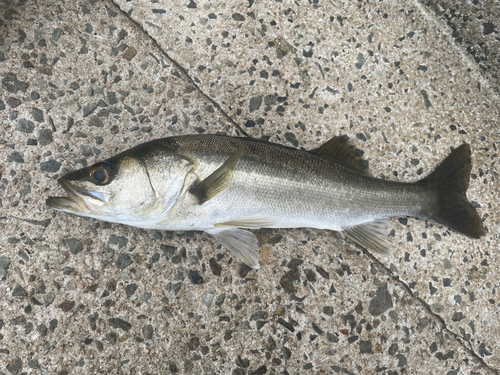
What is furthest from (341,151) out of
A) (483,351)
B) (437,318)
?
(483,351)

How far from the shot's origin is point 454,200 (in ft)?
7.55

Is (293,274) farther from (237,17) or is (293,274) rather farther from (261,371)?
(237,17)

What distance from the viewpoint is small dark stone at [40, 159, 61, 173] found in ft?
6.97

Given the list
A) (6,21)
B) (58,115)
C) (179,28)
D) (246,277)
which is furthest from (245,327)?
(6,21)

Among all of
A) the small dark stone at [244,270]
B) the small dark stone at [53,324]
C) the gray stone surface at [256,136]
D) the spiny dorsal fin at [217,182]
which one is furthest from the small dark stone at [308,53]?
the small dark stone at [53,324]

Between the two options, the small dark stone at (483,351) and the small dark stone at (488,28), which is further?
the small dark stone at (488,28)

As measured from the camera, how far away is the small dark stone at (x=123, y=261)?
6.91 feet

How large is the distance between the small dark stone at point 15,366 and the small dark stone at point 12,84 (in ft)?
5.04

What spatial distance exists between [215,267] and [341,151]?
1050mm

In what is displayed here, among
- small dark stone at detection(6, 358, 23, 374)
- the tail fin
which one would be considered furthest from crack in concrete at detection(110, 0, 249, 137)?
small dark stone at detection(6, 358, 23, 374)

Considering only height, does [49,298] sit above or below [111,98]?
below

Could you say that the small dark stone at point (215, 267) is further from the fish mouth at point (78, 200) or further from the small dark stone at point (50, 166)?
the small dark stone at point (50, 166)

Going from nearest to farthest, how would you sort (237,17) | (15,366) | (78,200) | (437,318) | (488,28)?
1. (78,200)
2. (15,366)
3. (437,318)
4. (237,17)
5. (488,28)

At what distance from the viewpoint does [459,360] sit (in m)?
2.32
